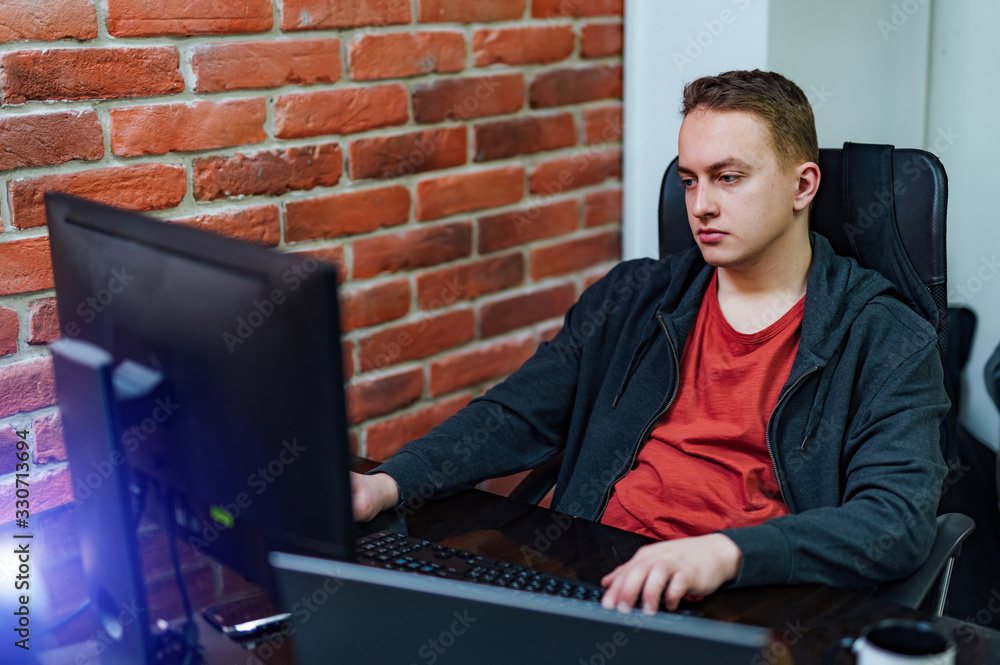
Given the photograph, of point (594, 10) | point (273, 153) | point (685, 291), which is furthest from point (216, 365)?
point (594, 10)

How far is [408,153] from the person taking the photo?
67.2 inches

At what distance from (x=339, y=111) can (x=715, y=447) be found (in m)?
0.86

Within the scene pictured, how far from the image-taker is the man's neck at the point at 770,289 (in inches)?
55.2

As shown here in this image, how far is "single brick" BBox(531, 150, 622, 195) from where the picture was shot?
1.96 meters

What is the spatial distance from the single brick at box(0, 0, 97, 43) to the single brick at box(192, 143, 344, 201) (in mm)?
250

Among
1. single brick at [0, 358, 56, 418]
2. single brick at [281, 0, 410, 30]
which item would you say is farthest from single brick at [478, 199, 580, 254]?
single brick at [0, 358, 56, 418]

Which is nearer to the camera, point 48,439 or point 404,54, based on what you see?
point 48,439

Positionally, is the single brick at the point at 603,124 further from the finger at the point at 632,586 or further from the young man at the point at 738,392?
the finger at the point at 632,586

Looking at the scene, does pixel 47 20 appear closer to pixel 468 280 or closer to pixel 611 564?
pixel 468 280

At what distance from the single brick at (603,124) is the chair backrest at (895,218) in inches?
27.2

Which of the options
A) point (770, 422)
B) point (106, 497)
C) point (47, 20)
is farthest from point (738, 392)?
point (47, 20)

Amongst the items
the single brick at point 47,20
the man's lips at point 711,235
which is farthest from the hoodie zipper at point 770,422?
the single brick at point 47,20

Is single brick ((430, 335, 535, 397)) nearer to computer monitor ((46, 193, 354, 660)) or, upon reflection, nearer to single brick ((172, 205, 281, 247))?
single brick ((172, 205, 281, 247))

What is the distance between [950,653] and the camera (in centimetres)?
74
